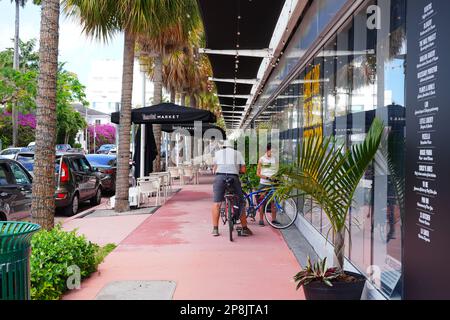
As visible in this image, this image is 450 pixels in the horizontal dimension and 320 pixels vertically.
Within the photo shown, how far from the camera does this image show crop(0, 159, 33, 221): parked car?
349 inches

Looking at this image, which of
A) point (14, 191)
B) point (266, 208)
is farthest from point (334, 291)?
point (14, 191)

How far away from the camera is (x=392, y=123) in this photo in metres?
4.57

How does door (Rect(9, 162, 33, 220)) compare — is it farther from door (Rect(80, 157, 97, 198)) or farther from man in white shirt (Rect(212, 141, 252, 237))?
door (Rect(80, 157, 97, 198))

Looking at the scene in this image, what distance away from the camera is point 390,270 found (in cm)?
463

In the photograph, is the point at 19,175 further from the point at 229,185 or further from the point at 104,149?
the point at 104,149

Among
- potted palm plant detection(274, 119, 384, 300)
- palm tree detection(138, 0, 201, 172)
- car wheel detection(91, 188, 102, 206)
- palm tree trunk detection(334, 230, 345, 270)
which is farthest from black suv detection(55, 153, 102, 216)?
palm tree trunk detection(334, 230, 345, 270)

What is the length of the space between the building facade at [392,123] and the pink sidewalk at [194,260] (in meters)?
0.92

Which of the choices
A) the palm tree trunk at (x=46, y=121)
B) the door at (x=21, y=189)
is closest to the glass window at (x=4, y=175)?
the door at (x=21, y=189)

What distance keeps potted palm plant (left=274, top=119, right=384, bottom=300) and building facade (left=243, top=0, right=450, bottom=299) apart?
25 cm

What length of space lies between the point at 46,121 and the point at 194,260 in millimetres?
3131

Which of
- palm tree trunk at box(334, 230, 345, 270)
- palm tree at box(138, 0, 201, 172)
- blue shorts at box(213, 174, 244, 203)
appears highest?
palm tree at box(138, 0, 201, 172)

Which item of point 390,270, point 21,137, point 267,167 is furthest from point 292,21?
point 21,137
